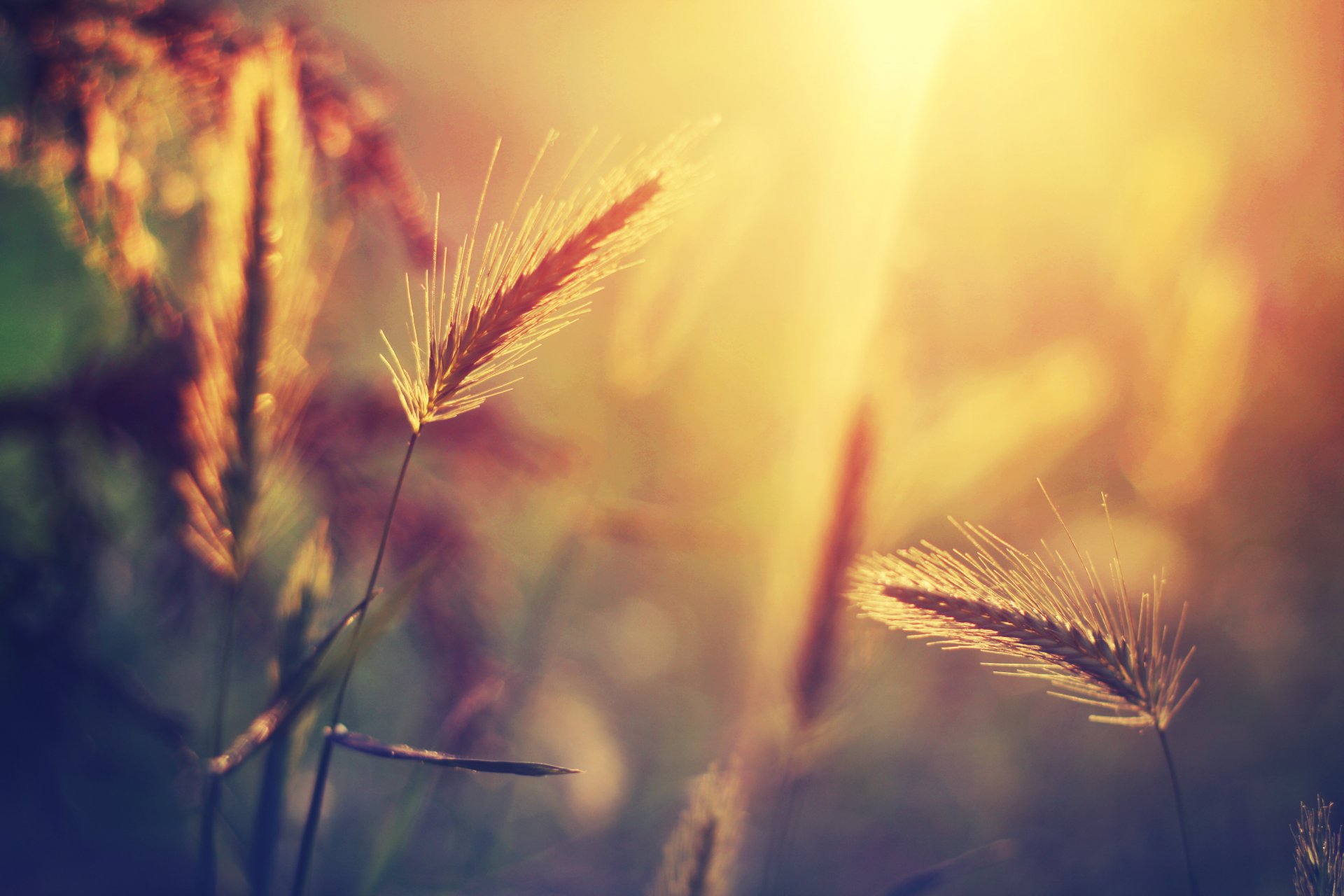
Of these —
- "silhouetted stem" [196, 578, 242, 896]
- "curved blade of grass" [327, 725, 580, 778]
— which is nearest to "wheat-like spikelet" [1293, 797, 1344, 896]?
"curved blade of grass" [327, 725, 580, 778]

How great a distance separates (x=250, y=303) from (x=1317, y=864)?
0.93m

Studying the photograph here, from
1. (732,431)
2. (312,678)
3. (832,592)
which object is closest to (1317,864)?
(832,592)

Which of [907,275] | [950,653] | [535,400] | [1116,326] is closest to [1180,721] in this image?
[950,653]

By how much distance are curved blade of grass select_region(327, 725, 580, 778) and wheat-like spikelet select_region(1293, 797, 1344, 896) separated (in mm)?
577

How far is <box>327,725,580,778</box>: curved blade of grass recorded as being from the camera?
376 mm

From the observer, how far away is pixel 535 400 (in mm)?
1702

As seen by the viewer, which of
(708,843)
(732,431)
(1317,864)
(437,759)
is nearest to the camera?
(437,759)

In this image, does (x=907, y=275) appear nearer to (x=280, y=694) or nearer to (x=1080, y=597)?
(x=1080, y=597)

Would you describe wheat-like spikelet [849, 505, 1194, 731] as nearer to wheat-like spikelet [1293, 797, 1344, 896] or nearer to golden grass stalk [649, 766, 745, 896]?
wheat-like spikelet [1293, 797, 1344, 896]

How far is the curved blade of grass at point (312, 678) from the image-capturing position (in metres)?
0.39

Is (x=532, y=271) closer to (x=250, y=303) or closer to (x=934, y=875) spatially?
(x=250, y=303)

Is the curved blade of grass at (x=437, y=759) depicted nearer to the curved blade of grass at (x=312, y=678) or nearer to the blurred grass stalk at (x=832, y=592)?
the curved blade of grass at (x=312, y=678)

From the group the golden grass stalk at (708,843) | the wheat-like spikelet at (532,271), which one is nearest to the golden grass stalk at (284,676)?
the wheat-like spikelet at (532,271)

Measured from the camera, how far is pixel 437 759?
373 mm
